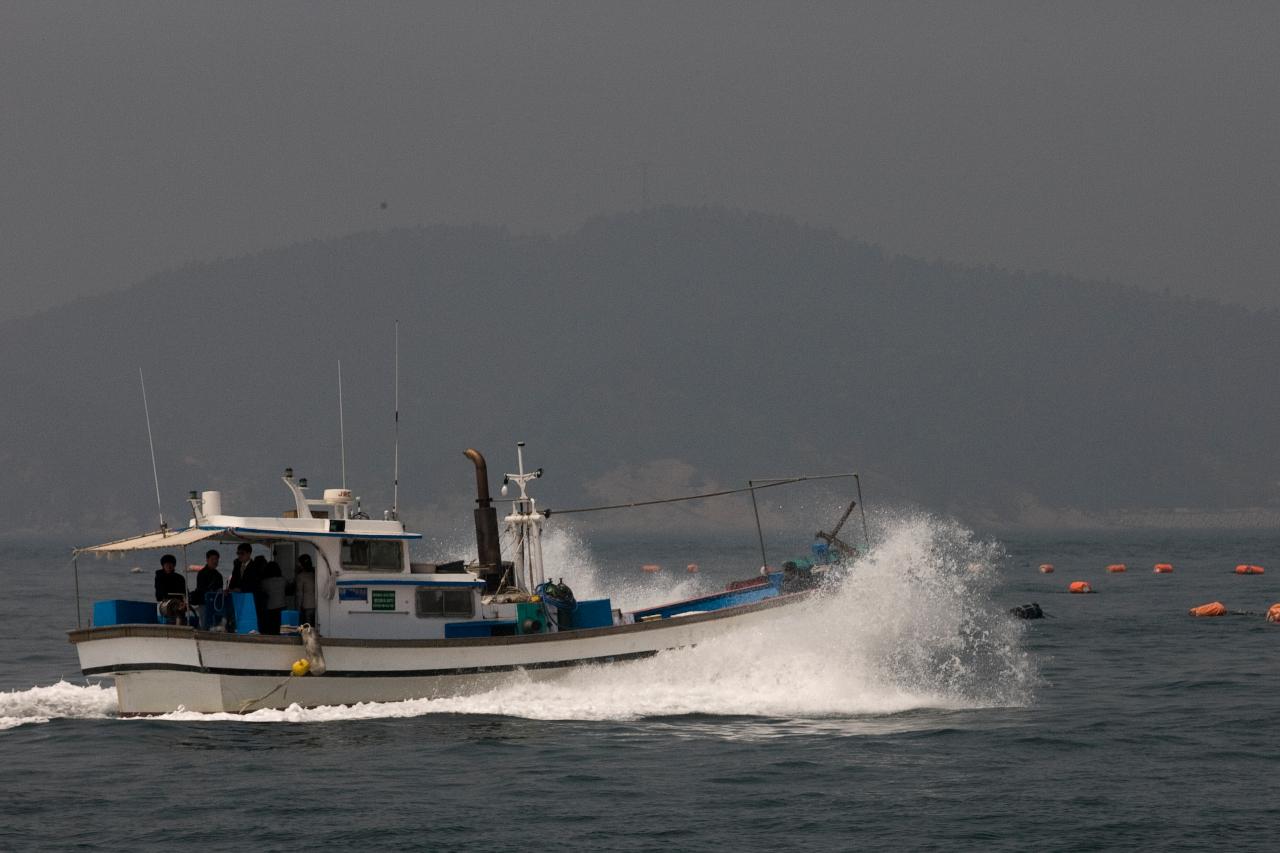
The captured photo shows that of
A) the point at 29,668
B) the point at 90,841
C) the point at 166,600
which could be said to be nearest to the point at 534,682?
the point at 166,600

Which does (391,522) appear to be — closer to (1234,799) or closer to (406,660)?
(406,660)

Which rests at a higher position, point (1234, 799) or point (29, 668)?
point (29, 668)

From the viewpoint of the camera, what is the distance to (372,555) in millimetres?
31656

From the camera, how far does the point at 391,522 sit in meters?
32.3

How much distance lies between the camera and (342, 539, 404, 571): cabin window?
31.4 m

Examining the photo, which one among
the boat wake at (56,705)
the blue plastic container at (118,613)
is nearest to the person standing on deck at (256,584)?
the blue plastic container at (118,613)

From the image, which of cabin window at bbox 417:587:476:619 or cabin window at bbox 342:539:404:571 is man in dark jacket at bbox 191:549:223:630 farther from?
cabin window at bbox 417:587:476:619

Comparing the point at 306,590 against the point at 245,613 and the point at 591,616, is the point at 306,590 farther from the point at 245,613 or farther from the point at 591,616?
the point at 591,616

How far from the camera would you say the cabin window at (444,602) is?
31781 millimetres

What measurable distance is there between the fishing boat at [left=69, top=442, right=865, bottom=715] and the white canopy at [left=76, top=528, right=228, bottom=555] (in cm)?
4

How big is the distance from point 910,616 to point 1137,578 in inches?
2468

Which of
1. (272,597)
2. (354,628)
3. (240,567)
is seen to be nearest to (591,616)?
(354,628)

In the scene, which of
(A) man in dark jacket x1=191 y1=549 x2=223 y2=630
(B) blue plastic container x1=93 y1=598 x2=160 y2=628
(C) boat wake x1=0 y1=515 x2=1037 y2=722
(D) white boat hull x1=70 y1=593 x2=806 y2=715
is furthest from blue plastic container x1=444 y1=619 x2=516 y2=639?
(B) blue plastic container x1=93 y1=598 x2=160 y2=628

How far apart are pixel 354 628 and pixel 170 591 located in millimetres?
3257
